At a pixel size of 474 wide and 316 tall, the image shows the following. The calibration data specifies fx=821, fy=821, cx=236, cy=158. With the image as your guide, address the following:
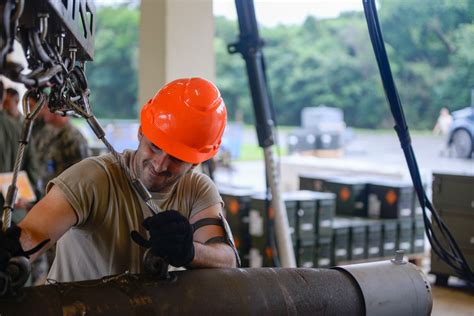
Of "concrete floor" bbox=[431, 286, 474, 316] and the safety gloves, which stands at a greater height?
the safety gloves

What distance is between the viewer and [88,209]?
8.79 feet

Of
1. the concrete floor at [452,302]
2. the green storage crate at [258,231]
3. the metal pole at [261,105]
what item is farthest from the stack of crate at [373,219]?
the metal pole at [261,105]

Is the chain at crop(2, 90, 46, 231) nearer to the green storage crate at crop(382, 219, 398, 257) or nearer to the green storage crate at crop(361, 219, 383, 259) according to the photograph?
the green storage crate at crop(361, 219, 383, 259)

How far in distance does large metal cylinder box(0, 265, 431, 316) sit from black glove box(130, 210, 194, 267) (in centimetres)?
8

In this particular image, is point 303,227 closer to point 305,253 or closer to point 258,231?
point 305,253

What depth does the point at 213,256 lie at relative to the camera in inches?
104

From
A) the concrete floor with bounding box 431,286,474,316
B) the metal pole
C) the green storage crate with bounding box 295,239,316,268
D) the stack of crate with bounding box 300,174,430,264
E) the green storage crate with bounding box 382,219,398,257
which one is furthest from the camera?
the green storage crate with bounding box 382,219,398,257

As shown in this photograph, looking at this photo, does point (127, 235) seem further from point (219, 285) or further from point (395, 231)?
point (395, 231)

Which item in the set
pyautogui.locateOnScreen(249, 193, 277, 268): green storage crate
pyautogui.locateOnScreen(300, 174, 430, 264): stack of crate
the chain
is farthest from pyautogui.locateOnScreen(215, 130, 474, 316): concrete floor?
the chain

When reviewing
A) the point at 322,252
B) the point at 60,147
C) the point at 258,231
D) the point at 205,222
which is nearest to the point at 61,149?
the point at 60,147

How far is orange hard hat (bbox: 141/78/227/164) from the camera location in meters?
2.70

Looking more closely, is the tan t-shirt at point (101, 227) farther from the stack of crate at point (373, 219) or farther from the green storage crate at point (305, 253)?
the stack of crate at point (373, 219)

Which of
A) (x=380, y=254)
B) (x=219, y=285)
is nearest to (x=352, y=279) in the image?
(x=219, y=285)

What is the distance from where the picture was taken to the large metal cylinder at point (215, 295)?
6.83 feet
